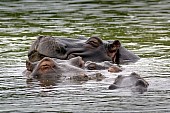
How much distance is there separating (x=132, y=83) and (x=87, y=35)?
902 cm

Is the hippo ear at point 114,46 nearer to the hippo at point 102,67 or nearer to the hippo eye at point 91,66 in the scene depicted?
the hippo at point 102,67

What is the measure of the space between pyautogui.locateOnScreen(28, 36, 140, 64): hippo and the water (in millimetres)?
368

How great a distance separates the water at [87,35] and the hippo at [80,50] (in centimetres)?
37

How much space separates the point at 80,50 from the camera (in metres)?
14.8

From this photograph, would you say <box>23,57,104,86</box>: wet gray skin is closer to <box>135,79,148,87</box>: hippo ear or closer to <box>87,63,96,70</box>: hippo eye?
<box>87,63,96,70</box>: hippo eye

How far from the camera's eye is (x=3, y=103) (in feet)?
32.1

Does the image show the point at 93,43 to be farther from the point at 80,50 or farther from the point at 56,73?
the point at 56,73

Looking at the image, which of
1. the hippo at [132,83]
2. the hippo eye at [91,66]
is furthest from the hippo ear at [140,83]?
the hippo eye at [91,66]

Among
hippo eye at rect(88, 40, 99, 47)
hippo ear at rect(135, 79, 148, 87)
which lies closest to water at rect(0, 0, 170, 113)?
hippo ear at rect(135, 79, 148, 87)

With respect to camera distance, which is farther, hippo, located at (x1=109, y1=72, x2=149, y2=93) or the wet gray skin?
the wet gray skin

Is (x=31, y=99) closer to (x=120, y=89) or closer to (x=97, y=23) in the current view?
(x=120, y=89)

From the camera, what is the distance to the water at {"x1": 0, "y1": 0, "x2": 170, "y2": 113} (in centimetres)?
959

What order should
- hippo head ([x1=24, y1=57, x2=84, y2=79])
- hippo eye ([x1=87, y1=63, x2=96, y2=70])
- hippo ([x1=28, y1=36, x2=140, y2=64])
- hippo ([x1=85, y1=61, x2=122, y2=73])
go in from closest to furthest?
hippo head ([x1=24, y1=57, x2=84, y2=79]), hippo ([x1=85, y1=61, x2=122, y2=73]), hippo eye ([x1=87, y1=63, x2=96, y2=70]), hippo ([x1=28, y1=36, x2=140, y2=64])

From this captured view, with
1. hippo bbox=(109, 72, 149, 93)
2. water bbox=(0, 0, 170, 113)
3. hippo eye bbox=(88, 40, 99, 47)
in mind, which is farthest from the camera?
Answer: hippo eye bbox=(88, 40, 99, 47)
